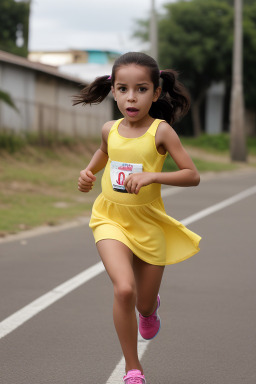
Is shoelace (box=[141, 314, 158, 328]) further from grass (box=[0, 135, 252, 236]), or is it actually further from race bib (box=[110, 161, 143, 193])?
grass (box=[0, 135, 252, 236])

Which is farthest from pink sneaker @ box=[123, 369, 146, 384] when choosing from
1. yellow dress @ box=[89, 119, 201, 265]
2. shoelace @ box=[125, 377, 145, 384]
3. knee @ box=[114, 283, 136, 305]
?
yellow dress @ box=[89, 119, 201, 265]

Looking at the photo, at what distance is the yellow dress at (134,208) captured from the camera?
15.4 ft

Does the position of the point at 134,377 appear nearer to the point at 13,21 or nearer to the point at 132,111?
the point at 132,111

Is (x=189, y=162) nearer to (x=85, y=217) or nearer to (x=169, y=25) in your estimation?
(x=85, y=217)

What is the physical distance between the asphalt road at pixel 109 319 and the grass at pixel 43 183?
2429mm

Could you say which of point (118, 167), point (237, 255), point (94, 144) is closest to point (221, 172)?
point (94, 144)

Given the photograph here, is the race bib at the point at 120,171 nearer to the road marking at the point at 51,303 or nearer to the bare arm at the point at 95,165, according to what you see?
the bare arm at the point at 95,165

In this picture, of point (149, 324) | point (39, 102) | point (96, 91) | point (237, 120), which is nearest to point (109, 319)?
point (149, 324)

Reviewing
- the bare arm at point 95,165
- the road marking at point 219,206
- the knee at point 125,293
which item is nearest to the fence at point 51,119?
the road marking at point 219,206

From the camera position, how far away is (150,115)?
16.8ft

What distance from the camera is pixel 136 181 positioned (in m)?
4.43

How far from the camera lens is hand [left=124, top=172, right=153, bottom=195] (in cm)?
443

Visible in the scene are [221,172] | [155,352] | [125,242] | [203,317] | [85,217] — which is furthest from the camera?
[221,172]

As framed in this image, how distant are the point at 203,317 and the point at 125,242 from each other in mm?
2080
